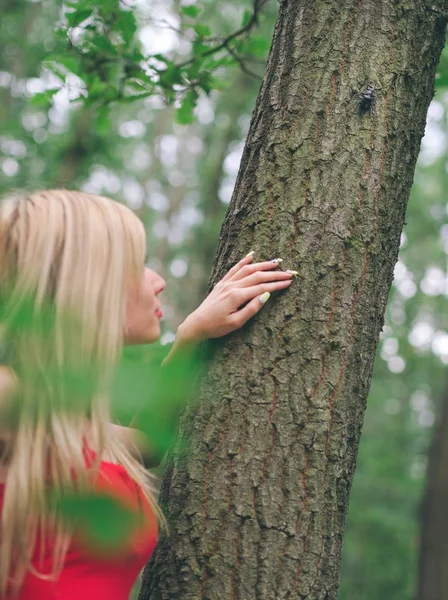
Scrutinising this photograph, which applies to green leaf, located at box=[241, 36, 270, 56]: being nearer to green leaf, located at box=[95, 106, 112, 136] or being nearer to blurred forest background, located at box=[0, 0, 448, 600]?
green leaf, located at box=[95, 106, 112, 136]

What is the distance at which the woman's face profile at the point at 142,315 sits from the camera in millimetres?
1731

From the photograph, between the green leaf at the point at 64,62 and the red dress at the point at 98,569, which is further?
the green leaf at the point at 64,62

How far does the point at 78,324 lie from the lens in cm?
89

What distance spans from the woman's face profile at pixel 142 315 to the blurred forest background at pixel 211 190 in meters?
5.10

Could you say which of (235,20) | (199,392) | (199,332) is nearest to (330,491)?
(199,392)

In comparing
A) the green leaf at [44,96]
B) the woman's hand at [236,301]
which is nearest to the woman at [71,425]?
the woman's hand at [236,301]

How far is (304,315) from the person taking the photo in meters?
1.84

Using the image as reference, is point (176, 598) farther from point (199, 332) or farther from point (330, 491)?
point (199, 332)

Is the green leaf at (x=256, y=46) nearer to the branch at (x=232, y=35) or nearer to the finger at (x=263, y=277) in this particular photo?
the branch at (x=232, y=35)

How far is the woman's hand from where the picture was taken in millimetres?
1842

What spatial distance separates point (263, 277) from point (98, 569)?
879 millimetres

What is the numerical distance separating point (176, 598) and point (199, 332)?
0.72 m

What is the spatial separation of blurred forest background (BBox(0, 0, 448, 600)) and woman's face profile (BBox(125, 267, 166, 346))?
5.10 m

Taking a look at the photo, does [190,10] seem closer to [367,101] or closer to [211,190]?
[367,101]
